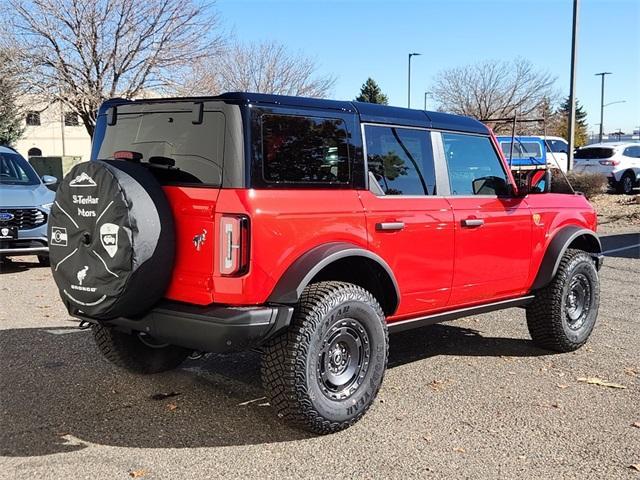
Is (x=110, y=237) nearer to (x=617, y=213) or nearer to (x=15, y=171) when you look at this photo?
(x=15, y=171)

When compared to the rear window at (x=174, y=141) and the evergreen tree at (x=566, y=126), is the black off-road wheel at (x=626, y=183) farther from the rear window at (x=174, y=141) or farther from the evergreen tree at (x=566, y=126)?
the rear window at (x=174, y=141)

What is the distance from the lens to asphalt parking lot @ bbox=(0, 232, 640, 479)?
3541 millimetres

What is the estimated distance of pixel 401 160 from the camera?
15.1 feet

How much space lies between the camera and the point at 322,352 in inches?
155

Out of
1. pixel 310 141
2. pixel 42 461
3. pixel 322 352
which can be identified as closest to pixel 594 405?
pixel 322 352

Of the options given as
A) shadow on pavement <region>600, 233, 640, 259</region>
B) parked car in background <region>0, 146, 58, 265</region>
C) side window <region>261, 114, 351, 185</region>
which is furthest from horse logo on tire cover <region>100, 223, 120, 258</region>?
shadow on pavement <region>600, 233, 640, 259</region>

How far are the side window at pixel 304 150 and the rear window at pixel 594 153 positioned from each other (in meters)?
21.3

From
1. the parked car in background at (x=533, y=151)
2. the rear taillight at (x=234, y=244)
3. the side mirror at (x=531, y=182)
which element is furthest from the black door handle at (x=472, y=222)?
the parked car in background at (x=533, y=151)

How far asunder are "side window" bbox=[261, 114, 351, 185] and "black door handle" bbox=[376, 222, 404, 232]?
363mm

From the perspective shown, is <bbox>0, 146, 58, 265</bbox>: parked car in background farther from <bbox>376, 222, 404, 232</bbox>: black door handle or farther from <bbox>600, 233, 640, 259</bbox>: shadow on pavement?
<bbox>600, 233, 640, 259</bbox>: shadow on pavement

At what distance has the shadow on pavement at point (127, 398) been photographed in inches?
152

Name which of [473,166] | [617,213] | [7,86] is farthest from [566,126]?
[473,166]

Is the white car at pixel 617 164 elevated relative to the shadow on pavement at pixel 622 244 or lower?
elevated

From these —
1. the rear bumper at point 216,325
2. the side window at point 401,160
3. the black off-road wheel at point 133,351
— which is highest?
the side window at point 401,160
